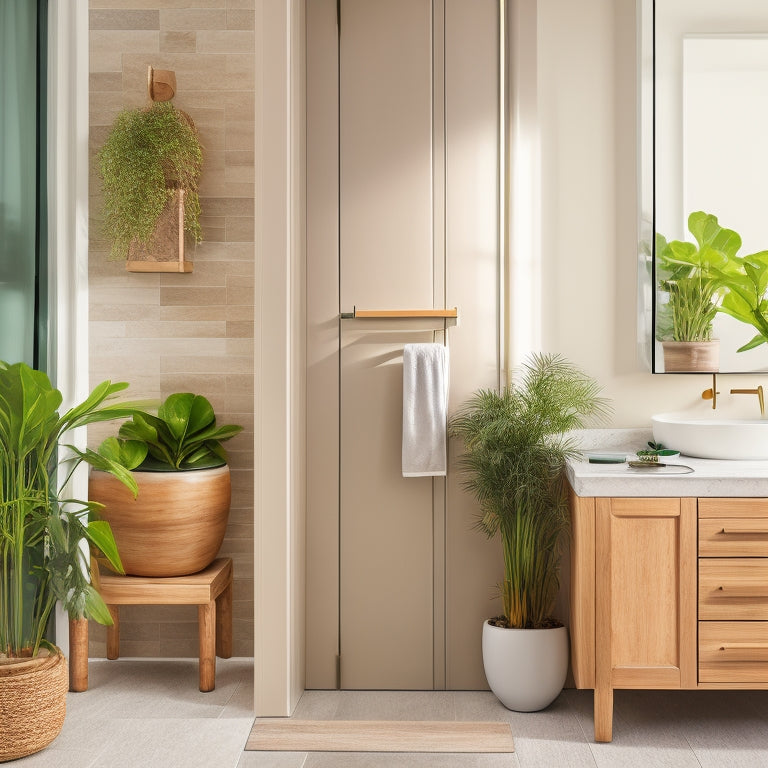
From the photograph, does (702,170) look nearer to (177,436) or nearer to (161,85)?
(161,85)

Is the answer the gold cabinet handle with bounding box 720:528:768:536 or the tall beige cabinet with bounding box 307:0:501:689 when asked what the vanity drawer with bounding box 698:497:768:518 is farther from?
the tall beige cabinet with bounding box 307:0:501:689

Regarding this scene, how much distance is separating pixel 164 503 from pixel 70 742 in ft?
2.50

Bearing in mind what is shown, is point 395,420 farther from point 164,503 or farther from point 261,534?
point 164,503

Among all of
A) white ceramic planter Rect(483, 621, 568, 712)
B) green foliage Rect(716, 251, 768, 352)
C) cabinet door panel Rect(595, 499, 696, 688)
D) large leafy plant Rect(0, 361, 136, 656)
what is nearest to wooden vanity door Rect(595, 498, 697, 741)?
cabinet door panel Rect(595, 499, 696, 688)

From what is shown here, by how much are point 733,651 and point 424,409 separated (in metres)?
1.19

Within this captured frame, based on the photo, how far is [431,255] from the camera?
9.54 ft

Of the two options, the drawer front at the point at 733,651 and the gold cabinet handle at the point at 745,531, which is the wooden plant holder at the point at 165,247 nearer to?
the gold cabinet handle at the point at 745,531

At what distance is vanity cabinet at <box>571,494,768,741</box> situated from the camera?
2.37m

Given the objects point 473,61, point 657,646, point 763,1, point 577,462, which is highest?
point 763,1

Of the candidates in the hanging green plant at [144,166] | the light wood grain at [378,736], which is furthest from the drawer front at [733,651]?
the hanging green plant at [144,166]

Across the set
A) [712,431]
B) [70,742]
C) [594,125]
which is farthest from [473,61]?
[70,742]

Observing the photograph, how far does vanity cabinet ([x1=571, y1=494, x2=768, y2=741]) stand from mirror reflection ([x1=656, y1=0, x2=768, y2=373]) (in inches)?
27.2

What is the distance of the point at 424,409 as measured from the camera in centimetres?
283

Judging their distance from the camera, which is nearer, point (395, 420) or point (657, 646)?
point (657, 646)
